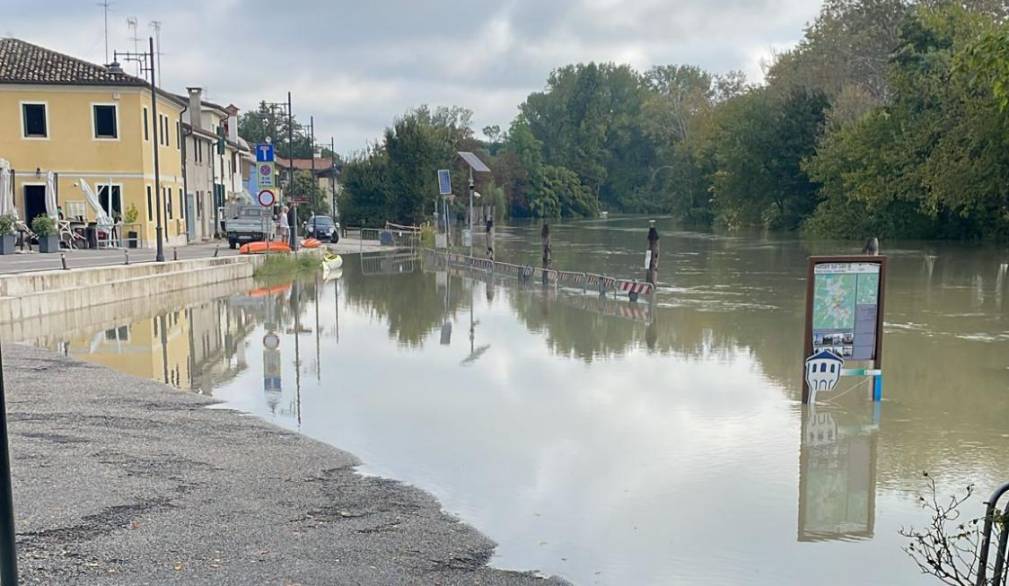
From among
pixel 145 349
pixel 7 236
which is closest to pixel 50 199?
pixel 7 236

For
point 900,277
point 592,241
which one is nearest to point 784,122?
point 592,241

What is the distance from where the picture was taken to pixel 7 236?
2958 centimetres

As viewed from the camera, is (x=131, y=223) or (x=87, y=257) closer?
(x=87, y=257)

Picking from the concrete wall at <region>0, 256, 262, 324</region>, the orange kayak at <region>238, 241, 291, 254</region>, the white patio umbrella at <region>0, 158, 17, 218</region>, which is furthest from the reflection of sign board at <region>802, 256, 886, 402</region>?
the white patio umbrella at <region>0, 158, 17, 218</region>

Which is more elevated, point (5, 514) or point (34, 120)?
point (34, 120)

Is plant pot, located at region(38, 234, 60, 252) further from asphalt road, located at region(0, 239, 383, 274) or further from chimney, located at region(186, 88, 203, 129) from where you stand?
chimney, located at region(186, 88, 203, 129)

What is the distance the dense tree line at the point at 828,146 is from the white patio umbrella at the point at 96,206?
26.6m

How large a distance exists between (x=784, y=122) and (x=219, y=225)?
1452 inches

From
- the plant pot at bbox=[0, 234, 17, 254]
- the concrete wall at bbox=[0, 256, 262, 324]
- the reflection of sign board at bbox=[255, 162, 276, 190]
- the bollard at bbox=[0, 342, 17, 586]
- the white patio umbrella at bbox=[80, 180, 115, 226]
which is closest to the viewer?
the bollard at bbox=[0, 342, 17, 586]

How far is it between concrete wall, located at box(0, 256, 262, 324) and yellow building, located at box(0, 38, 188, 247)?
8728 millimetres

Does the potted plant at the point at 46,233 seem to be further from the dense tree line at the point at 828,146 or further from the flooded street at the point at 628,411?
the dense tree line at the point at 828,146

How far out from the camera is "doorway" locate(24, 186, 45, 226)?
36.1m

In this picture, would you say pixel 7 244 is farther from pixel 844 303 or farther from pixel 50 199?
pixel 844 303

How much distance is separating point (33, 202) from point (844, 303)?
3305cm
